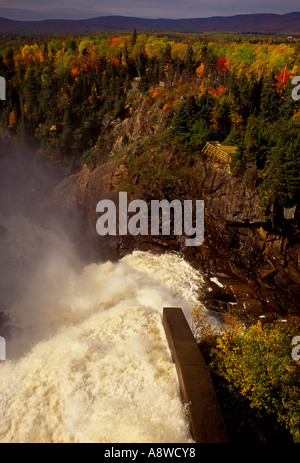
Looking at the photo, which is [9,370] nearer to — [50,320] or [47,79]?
[50,320]

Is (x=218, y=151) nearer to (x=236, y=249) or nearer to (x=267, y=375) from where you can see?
(x=236, y=249)

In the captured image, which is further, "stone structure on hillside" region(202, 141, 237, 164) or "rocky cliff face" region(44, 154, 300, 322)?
"stone structure on hillside" region(202, 141, 237, 164)

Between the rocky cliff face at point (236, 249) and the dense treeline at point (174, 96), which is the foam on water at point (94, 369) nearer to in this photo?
the rocky cliff face at point (236, 249)

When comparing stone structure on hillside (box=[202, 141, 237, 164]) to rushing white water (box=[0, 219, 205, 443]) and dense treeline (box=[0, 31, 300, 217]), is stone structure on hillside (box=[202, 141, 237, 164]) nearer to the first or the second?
dense treeline (box=[0, 31, 300, 217])

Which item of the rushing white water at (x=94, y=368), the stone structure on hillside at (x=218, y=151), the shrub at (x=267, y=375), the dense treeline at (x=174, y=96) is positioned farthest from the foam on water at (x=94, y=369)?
the dense treeline at (x=174, y=96)

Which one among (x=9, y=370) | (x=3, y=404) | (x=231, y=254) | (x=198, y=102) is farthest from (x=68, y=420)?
(x=198, y=102)

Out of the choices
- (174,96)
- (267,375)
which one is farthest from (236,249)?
(174,96)

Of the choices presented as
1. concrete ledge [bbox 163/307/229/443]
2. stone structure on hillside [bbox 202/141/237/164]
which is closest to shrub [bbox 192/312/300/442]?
concrete ledge [bbox 163/307/229/443]
